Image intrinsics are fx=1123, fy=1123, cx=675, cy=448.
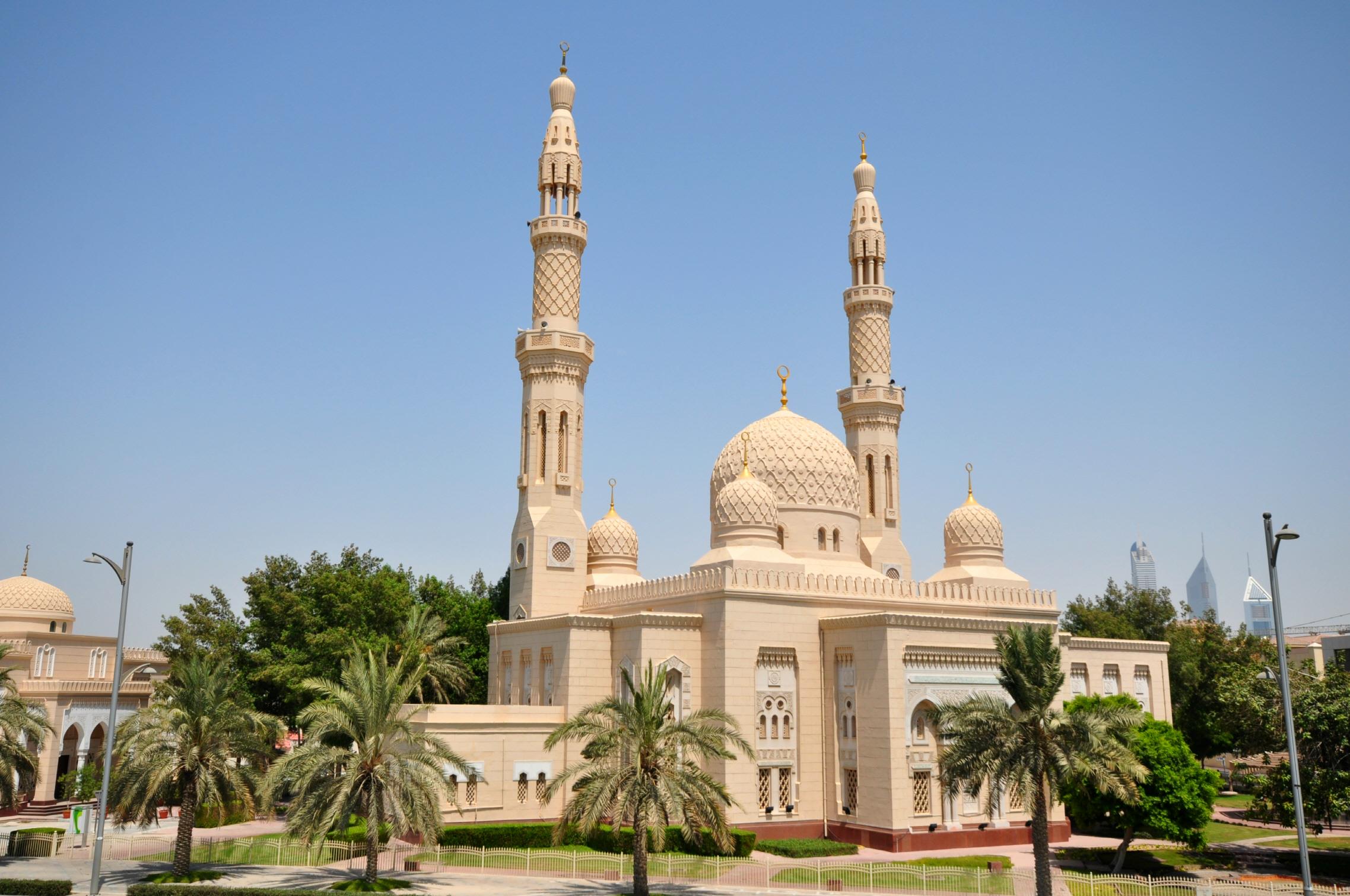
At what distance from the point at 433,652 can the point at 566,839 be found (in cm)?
1360

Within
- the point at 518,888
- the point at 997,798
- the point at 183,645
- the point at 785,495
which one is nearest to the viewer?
the point at 518,888

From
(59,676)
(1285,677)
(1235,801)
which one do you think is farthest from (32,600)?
(1235,801)

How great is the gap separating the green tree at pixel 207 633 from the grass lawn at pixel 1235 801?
125ft

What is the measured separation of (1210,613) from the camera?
188ft

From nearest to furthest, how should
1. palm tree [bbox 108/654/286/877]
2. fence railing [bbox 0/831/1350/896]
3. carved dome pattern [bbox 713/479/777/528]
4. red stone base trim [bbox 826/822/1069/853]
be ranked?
fence railing [bbox 0/831/1350/896] → palm tree [bbox 108/654/286/877] → red stone base trim [bbox 826/822/1069/853] → carved dome pattern [bbox 713/479/777/528]

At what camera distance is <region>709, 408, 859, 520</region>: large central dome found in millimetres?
38875

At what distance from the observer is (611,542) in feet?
134

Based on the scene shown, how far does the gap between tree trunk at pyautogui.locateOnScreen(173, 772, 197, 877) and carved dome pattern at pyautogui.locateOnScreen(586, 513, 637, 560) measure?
698 inches

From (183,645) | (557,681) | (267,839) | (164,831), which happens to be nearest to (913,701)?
(557,681)

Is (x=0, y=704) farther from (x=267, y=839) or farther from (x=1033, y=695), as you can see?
(x=1033, y=695)

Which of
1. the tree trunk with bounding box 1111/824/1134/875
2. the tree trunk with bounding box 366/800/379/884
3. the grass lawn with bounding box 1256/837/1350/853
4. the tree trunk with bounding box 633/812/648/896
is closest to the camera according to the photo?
the tree trunk with bounding box 633/812/648/896

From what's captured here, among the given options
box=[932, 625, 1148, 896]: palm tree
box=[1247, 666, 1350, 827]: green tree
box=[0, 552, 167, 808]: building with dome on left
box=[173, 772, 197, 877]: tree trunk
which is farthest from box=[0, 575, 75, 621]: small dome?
box=[1247, 666, 1350, 827]: green tree

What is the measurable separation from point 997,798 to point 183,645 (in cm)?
3188

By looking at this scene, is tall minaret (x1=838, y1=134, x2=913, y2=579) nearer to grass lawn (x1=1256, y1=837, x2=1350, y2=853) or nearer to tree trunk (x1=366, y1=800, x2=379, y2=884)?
grass lawn (x1=1256, y1=837, x2=1350, y2=853)
